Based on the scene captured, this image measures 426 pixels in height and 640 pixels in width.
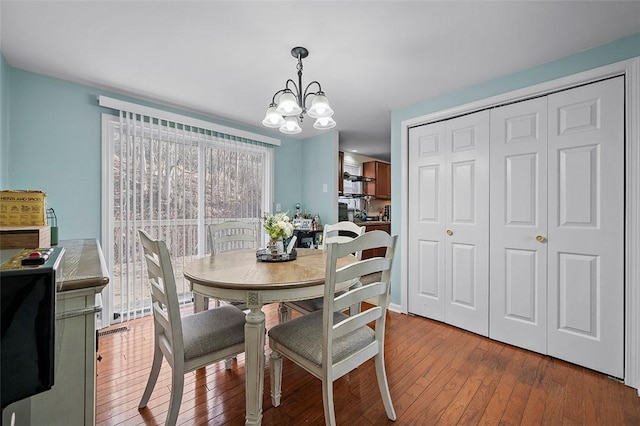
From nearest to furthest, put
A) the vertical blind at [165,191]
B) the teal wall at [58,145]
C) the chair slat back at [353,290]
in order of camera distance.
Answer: the chair slat back at [353,290] → the teal wall at [58,145] → the vertical blind at [165,191]

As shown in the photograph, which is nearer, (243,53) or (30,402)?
(30,402)

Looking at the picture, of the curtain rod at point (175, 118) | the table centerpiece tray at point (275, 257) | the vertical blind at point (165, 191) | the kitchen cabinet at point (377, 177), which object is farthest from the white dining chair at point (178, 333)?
the kitchen cabinet at point (377, 177)

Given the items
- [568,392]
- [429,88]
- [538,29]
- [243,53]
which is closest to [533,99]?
[538,29]

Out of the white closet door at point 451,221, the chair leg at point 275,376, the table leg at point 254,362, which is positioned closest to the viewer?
the table leg at point 254,362

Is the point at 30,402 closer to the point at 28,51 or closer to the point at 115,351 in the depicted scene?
the point at 115,351

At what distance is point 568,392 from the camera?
5.60 ft

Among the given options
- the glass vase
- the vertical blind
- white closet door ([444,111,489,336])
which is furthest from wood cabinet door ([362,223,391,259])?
the glass vase

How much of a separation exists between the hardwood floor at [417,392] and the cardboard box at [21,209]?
1.11 metres

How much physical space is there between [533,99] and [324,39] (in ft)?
5.71

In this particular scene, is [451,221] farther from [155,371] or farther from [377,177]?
[377,177]

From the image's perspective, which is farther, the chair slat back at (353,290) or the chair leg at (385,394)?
the chair leg at (385,394)

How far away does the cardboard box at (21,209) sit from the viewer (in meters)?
1.53

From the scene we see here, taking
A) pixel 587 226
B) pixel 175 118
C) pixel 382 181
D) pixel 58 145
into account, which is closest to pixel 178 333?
pixel 58 145

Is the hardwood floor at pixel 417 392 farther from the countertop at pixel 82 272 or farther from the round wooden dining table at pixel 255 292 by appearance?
the countertop at pixel 82 272
